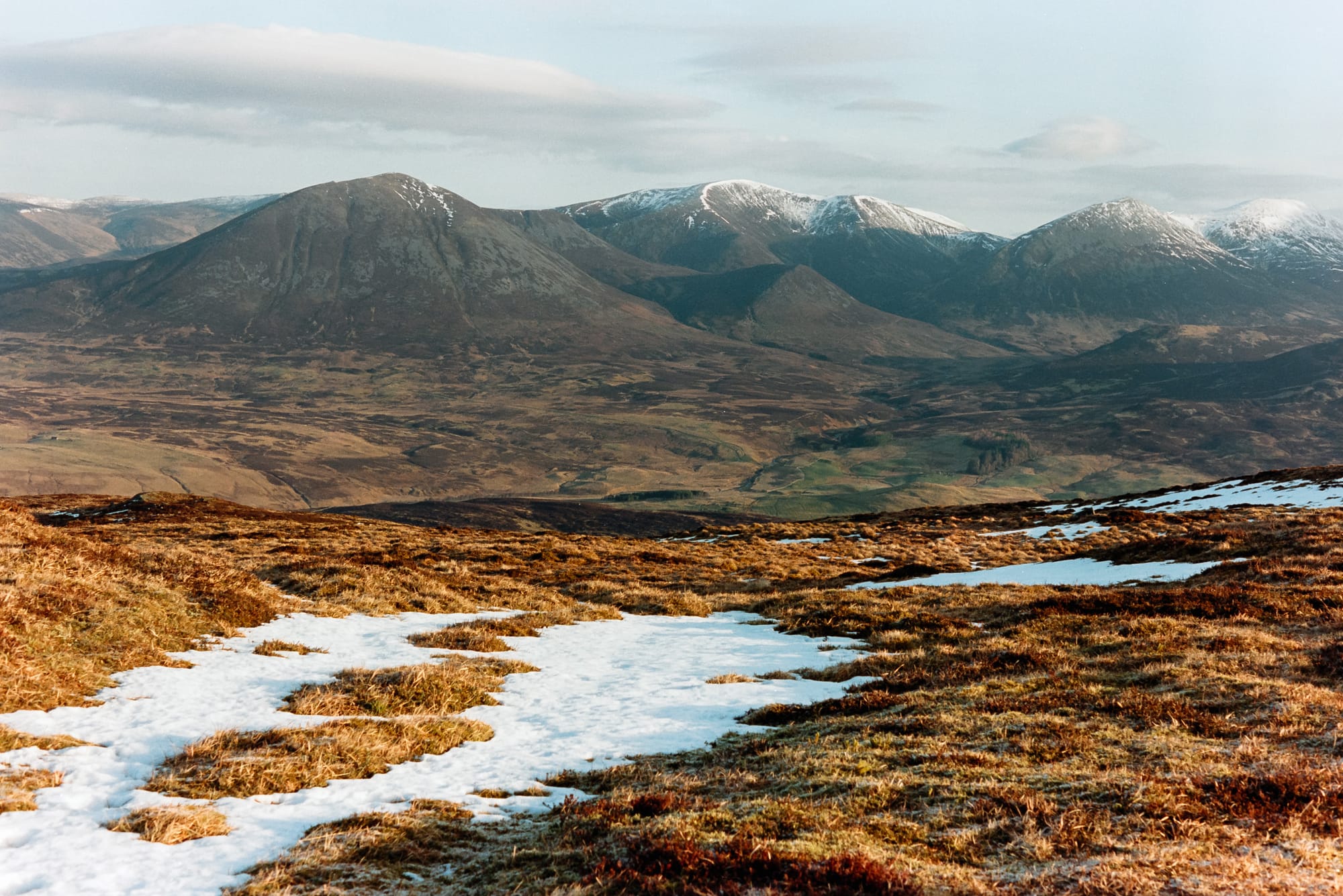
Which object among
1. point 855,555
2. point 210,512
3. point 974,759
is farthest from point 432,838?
point 210,512

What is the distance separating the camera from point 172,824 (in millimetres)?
9445

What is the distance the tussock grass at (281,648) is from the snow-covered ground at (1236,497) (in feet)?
189

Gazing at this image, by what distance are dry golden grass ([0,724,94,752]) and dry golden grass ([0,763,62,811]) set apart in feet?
2.12

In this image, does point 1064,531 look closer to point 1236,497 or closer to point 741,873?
point 1236,497

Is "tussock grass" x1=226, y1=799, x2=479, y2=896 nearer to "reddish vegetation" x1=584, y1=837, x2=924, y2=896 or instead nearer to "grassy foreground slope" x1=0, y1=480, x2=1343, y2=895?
"grassy foreground slope" x1=0, y1=480, x2=1343, y2=895

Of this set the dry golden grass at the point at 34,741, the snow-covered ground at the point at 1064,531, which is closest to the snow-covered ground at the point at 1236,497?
the snow-covered ground at the point at 1064,531

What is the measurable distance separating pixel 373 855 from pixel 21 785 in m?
4.38

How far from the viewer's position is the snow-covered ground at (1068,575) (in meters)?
32.8

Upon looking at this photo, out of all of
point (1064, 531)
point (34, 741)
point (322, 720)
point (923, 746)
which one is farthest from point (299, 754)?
point (1064, 531)

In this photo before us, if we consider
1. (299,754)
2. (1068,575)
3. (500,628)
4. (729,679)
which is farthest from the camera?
(1068,575)

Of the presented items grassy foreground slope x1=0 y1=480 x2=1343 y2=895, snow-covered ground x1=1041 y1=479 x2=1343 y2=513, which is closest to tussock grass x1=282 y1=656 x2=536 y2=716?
grassy foreground slope x1=0 y1=480 x2=1343 y2=895

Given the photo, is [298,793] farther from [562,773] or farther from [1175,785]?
[1175,785]

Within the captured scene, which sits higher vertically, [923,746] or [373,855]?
[373,855]

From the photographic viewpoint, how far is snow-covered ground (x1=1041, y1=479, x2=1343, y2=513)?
6103 centimetres
